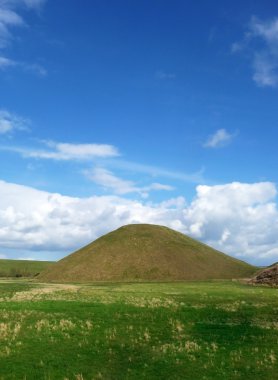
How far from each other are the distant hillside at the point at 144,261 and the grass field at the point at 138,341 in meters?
86.4

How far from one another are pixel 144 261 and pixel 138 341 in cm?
10962

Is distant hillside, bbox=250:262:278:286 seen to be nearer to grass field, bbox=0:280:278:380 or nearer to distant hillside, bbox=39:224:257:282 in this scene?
distant hillside, bbox=39:224:257:282

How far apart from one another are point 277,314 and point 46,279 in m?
103

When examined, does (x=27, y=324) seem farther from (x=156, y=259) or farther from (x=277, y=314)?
(x=156, y=259)

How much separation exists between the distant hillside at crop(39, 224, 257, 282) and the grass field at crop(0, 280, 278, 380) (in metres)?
86.4

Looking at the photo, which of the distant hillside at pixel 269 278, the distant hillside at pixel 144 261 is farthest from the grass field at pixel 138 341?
the distant hillside at pixel 144 261

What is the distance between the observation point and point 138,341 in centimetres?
3084

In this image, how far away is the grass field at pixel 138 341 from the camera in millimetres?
25047

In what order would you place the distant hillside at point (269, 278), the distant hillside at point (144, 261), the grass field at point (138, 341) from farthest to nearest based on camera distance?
the distant hillside at point (144, 261) → the distant hillside at point (269, 278) → the grass field at point (138, 341)

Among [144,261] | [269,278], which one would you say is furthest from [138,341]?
[144,261]

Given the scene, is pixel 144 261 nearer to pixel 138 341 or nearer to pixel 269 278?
pixel 269 278

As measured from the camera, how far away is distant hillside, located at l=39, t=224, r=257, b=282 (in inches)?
5162

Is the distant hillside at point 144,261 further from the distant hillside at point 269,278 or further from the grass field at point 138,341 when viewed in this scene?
the grass field at point 138,341

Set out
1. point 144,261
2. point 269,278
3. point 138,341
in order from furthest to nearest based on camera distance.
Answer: point 144,261
point 269,278
point 138,341
